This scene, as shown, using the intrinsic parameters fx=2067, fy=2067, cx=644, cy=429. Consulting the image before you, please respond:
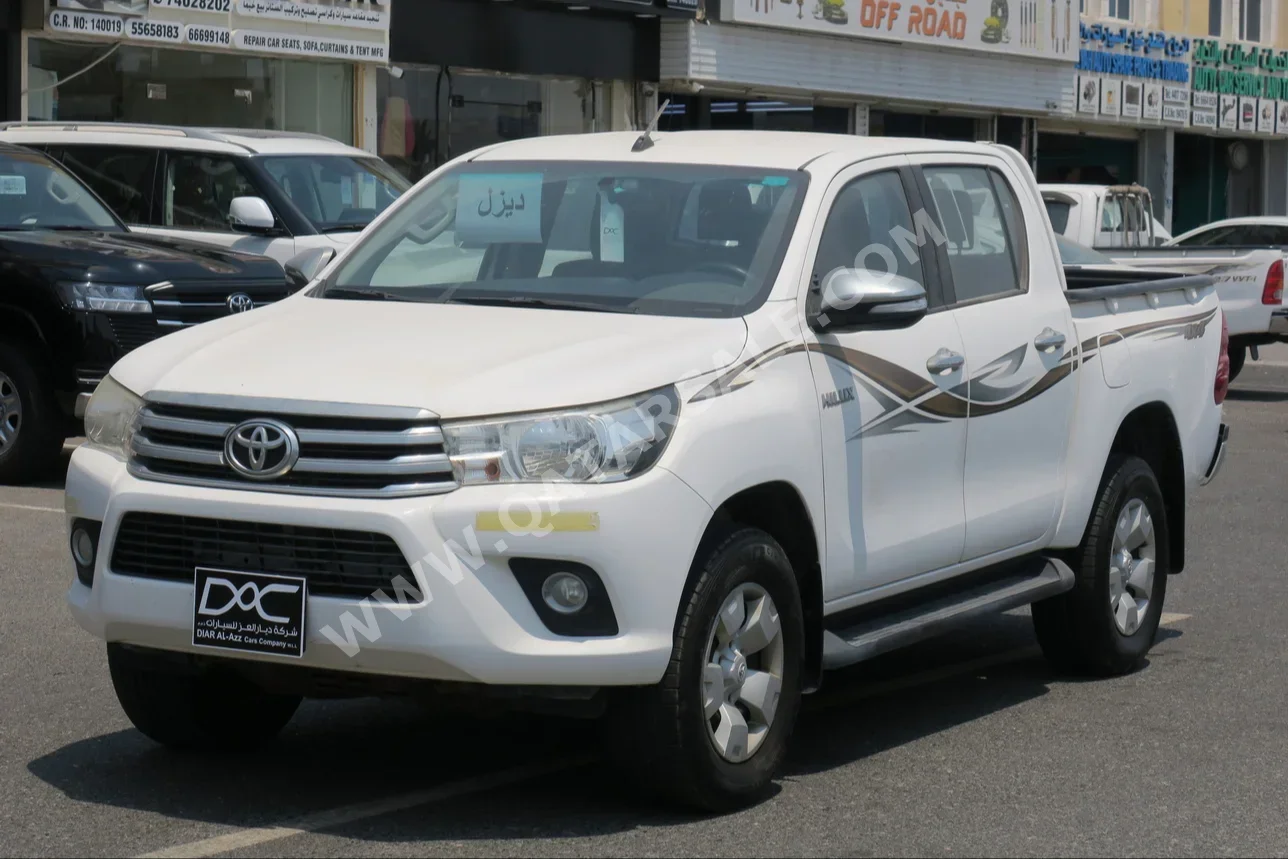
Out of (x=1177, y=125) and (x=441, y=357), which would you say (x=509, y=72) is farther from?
(x=441, y=357)

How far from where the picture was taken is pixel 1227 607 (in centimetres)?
898

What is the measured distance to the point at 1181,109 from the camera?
3822cm

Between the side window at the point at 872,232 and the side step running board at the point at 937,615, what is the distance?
3.43ft

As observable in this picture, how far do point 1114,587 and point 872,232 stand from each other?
1920 millimetres

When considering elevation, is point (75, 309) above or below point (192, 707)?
above

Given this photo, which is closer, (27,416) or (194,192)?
(27,416)

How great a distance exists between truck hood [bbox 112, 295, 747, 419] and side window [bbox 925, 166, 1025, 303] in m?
1.42

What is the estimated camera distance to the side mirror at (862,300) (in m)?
5.89

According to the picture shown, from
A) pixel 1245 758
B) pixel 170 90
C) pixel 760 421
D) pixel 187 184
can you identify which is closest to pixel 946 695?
pixel 1245 758

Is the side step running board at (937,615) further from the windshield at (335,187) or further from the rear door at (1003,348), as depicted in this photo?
the windshield at (335,187)

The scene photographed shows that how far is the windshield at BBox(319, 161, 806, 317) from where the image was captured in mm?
6047

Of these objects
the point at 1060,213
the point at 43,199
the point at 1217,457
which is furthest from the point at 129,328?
the point at 1060,213

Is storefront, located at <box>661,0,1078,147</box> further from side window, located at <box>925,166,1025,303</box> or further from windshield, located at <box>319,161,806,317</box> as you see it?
windshield, located at <box>319,161,806,317</box>

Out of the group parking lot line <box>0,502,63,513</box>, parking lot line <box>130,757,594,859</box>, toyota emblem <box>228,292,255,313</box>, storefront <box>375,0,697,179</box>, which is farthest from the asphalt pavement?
storefront <box>375,0,697,179</box>
